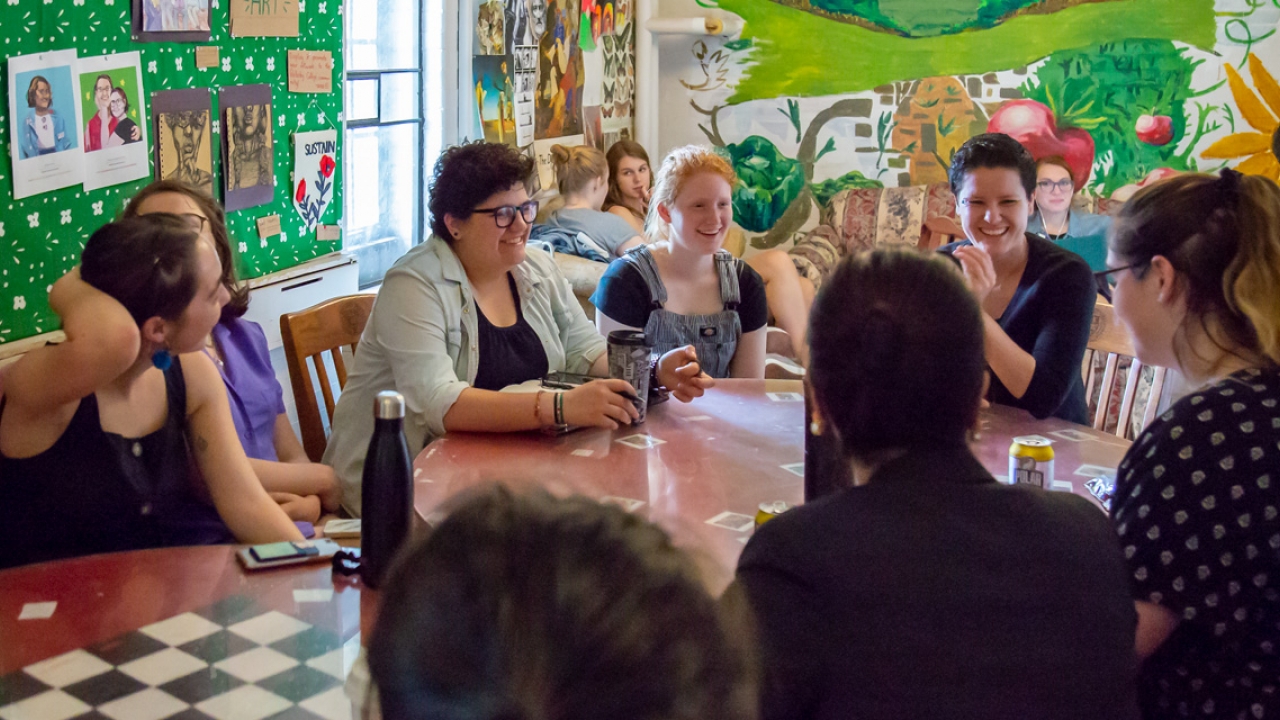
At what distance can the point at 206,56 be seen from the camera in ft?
9.45

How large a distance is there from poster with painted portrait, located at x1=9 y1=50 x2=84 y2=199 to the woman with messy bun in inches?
96.8

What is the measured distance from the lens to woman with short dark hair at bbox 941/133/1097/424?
2.37 meters

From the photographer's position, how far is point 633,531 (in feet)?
1.77

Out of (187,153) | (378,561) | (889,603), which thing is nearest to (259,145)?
(187,153)

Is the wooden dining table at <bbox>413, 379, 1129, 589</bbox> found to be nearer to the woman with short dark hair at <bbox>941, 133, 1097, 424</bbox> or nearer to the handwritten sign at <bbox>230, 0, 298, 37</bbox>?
the woman with short dark hair at <bbox>941, 133, 1097, 424</bbox>

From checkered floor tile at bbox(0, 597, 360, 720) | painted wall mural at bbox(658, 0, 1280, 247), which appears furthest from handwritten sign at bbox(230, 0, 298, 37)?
painted wall mural at bbox(658, 0, 1280, 247)

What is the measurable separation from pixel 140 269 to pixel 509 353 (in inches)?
35.7

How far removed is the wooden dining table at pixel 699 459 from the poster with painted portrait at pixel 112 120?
1.02m

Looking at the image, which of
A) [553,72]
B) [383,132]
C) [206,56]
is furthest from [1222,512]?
[553,72]

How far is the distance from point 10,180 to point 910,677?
200 centimetres

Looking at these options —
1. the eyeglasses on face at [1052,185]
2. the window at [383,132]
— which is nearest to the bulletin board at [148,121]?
the window at [383,132]

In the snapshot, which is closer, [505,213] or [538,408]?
[538,408]

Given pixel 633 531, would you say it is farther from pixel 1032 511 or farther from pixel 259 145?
pixel 259 145

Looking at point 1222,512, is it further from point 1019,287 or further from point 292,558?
point 1019,287
